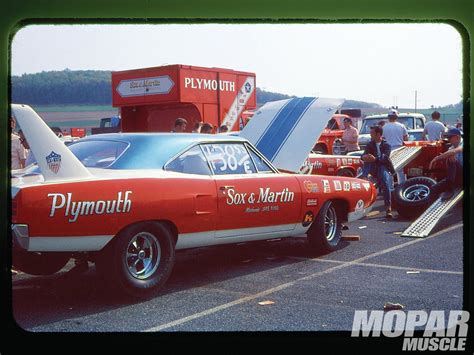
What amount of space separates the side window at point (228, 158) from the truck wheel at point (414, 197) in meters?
3.18

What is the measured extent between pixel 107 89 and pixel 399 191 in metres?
5.39

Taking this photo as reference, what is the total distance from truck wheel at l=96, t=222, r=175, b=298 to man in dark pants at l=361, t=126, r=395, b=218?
447 cm

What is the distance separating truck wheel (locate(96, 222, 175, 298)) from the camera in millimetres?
4188

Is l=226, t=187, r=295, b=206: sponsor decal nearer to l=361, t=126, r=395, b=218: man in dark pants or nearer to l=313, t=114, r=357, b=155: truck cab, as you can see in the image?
l=361, t=126, r=395, b=218: man in dark pants

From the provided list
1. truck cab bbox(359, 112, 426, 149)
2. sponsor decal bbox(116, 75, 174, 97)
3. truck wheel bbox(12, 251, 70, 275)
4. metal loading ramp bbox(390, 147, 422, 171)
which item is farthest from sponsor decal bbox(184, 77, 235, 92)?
truck wheel bbox(12, 251, 70, 275)

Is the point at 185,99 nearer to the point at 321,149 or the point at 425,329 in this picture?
the point at 321,149

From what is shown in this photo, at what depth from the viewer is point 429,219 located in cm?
702

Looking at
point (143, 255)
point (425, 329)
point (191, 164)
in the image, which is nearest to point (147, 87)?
point (191, 164)

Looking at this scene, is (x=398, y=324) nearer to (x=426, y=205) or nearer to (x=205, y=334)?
(x=205, y=334)

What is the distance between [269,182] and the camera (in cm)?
529

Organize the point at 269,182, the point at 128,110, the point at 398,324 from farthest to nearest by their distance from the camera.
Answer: the point at 128,110
the point at 269,182
the point at 398,324

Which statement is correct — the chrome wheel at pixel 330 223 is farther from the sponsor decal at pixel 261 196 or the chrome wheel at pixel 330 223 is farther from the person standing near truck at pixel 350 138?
the person standing near truck at pixel 350 138

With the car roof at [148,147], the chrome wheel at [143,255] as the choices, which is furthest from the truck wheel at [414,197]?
the chrome wheel at [143,255]

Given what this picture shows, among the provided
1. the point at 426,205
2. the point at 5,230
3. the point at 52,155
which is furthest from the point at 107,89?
the point at 426,205
